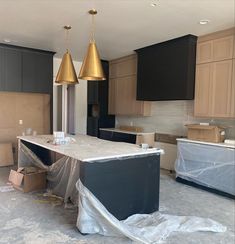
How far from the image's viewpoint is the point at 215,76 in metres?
4.14

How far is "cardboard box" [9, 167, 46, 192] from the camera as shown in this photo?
3809 mm

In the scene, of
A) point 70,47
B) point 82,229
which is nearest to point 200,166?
point 82,229

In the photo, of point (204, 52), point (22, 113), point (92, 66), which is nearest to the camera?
point (92, 66)

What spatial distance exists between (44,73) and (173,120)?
123 inches

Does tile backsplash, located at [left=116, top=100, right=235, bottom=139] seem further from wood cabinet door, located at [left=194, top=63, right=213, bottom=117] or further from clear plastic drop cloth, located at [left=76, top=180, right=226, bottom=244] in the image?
clear plastic drop cloth, located at [left=76, top=180, right=226, bottom=244]

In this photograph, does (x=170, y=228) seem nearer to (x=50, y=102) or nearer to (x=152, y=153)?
(x=152, y=153)

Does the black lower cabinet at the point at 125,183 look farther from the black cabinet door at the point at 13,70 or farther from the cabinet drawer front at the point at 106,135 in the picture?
the black cabinet door at the point at 13,70

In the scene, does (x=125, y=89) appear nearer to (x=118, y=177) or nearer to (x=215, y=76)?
(x=215, y=76)

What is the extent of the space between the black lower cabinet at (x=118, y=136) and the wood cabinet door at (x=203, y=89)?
1625mm

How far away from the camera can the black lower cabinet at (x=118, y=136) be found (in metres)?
5.58

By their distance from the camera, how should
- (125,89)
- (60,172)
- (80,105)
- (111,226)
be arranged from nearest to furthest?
(111,226)
(60,172)
(125,89)
(80,105)

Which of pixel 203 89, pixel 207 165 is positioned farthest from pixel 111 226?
pixel 203 89

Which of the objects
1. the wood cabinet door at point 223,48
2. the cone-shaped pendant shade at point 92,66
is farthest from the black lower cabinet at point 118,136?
the cone-shaped pendant shade at point 92,66

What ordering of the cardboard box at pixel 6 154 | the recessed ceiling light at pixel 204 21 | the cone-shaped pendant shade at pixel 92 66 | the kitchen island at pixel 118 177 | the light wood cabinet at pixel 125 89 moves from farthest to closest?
1. the light wood cabinet at pixel 125 89
2. the cardboard box at pixel 6 154
3. the recessed ceiling light at pixel 204 21
4. the cone-shaped pendant shade at pixel 92 66
5. the kitchen island at pixel 118 177
